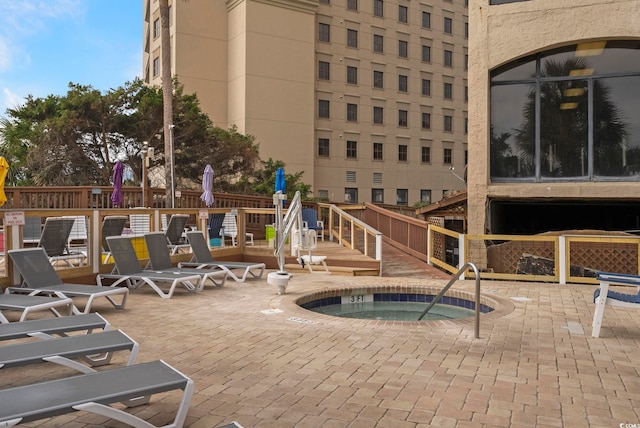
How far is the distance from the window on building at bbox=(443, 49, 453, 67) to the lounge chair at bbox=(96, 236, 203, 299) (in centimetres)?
4330

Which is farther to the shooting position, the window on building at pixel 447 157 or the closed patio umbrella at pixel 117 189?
the window on building at pixel 447 157

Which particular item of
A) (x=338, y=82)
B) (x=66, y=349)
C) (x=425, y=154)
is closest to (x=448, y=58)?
(x=425, y=154)

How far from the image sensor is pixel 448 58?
49.0m

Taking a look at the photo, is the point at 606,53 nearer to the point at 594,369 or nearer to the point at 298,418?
the point at 594,369

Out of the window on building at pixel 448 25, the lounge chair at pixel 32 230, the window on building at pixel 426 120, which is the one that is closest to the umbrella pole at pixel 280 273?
the lounge chair at pixel 32 230

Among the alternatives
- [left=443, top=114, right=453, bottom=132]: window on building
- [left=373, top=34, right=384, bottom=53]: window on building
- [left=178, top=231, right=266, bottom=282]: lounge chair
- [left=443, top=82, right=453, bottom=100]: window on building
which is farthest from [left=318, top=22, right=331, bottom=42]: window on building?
[left=178, top=231, right=266, bottom=282]: lounge chair

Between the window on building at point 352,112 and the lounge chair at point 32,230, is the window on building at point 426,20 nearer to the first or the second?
the window on building at point 352,112

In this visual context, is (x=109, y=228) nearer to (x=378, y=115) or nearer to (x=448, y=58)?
(x=378, y=115)

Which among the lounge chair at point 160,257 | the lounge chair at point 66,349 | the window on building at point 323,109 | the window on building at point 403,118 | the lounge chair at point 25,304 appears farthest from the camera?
the window on building at point 403,118

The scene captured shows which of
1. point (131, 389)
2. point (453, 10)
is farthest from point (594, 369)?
point (453, 10)

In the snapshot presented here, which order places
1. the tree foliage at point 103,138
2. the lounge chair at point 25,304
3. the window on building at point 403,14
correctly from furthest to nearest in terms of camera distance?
the window on building at point 403,14 < the tree foliage at point 103,138 < the lounge chair at point 25,304

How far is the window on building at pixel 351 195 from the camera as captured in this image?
141 feet

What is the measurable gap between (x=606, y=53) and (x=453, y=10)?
1474 inches

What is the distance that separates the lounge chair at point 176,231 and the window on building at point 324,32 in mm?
31658
